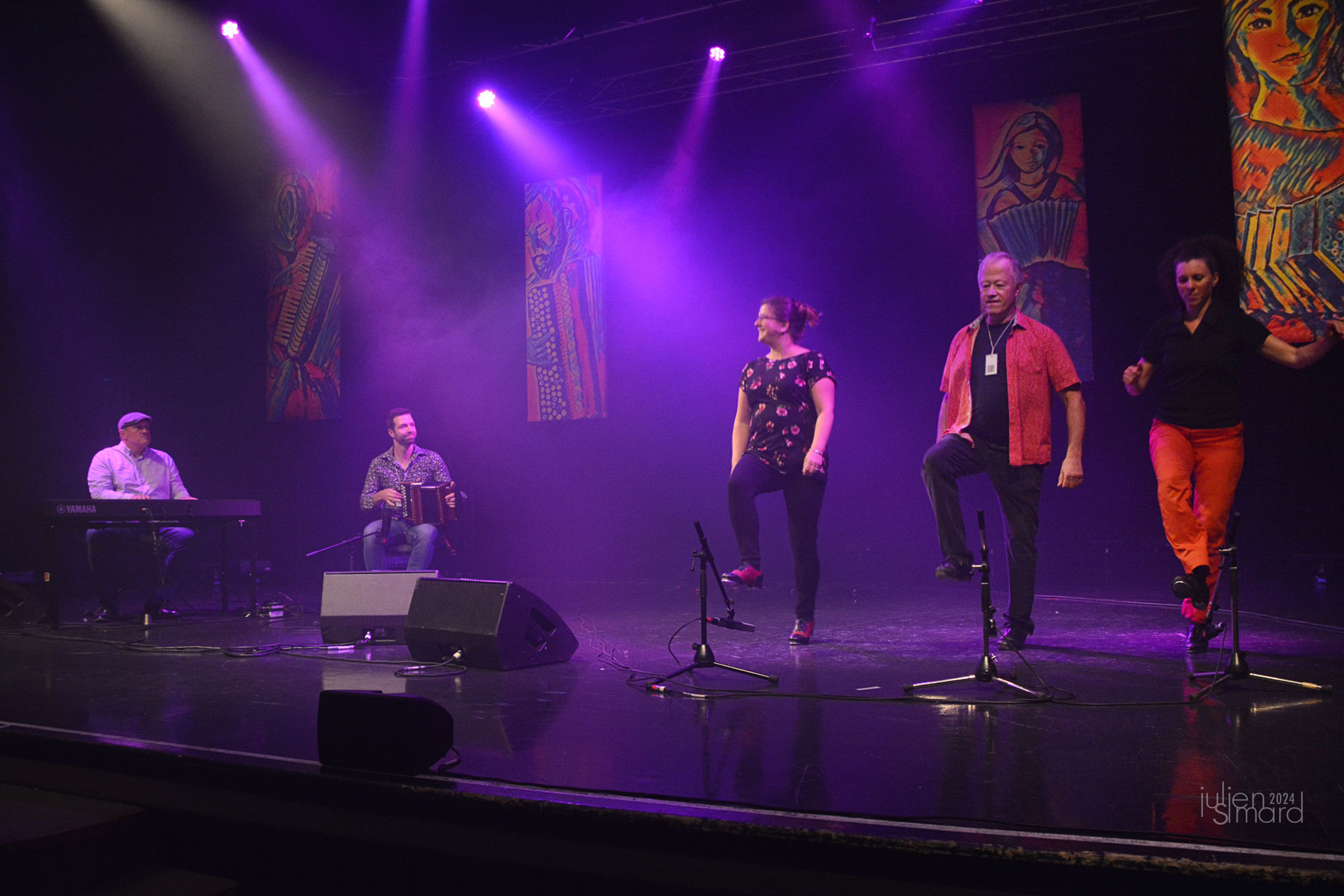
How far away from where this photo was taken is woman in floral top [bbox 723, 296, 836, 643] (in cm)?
442

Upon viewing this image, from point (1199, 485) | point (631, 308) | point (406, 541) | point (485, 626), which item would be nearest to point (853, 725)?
point (485, 626)

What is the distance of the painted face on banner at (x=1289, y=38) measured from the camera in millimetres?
5645

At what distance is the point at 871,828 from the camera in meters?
1.70

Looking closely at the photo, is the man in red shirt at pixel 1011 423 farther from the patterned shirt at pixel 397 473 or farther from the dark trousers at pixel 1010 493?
the patterned shirt at pixel 397 473

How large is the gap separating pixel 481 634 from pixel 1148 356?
3444mm

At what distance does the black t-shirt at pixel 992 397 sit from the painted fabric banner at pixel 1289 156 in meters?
3.24

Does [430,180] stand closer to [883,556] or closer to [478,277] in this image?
[478,277]

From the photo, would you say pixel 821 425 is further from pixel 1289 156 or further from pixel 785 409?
pixel 1289 156

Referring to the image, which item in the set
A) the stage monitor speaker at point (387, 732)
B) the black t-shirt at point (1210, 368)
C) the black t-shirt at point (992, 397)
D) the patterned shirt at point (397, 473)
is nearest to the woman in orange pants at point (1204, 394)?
the black t-shirt at point (1210, 368)

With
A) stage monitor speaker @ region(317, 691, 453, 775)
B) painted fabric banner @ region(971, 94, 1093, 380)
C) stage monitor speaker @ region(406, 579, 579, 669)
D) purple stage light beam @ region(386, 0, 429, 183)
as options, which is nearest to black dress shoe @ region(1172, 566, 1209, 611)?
stage monitor speaker @ region(406, 579, 579, 669)

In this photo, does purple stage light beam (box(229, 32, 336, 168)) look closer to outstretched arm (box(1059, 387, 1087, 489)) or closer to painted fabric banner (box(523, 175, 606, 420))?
painted fabric banner (box(523, 175, 606, 420))

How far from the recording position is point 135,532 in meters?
6.73

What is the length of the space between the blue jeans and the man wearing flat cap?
1.36 meters

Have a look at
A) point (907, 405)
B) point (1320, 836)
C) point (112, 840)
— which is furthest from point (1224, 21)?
point (112, 840)
